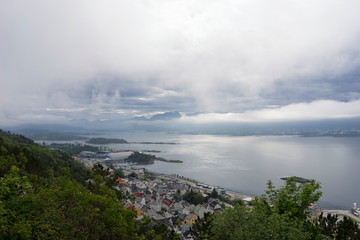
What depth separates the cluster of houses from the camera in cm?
1158

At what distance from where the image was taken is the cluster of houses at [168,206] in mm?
11578

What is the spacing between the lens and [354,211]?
13.7 metres

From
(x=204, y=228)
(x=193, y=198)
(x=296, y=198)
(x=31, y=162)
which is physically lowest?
(x=193, y=198)

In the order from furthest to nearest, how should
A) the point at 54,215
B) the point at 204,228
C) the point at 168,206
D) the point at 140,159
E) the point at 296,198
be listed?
the point at 140,159 → the point at 168,206 → the point at 204,228 → the point at 296,198 → the point at 54,215

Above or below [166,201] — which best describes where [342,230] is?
above

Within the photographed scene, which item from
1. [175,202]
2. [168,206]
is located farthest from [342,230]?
[175,202]

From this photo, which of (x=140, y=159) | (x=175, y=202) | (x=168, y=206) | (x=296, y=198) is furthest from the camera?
(x=140, y=159)

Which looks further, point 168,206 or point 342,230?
point 168,206

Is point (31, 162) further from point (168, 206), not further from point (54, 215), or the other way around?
point (168, 206)

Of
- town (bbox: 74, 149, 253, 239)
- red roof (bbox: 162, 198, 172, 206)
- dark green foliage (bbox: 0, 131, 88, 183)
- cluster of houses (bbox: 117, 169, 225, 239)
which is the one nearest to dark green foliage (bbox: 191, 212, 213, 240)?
town (bbox: 74, 149, 253, 239)

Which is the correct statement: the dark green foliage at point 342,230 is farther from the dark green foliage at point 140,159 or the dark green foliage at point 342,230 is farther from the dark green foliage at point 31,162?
the dark green foliage at point 140,159

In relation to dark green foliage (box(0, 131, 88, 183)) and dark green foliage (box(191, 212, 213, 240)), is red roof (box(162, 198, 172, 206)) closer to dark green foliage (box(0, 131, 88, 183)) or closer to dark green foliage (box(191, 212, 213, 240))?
dark green foliage (box(0, 131, 88, 183))

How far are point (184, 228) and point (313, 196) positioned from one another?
27.9ft

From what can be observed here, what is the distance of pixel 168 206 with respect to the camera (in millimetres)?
14102
